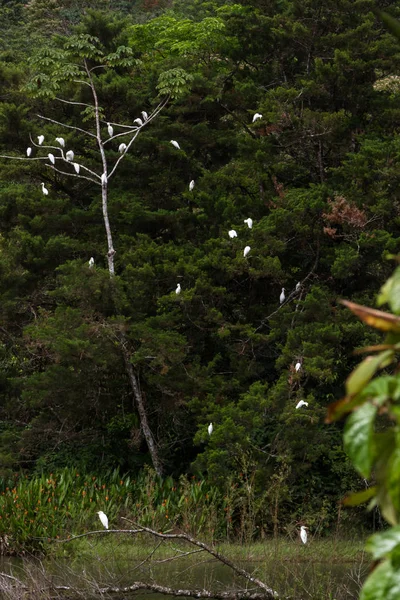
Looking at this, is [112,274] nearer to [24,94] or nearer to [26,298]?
[26,298]

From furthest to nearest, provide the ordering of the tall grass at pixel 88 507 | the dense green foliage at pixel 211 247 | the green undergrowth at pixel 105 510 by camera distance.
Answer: the dense green foliage at pixel 211 247, the tall grass at pixel 88 507, the green undergrowth at pixel 105 510

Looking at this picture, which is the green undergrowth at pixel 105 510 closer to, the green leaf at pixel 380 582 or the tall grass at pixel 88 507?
the tall grass at pixel 88 507

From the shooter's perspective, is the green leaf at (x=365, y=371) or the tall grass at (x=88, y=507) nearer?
the green leaf at (x=365, y=371)

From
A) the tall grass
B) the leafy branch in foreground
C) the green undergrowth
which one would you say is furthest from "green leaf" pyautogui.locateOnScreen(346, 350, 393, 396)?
the tall grass

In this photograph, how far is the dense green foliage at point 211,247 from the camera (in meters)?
12.4

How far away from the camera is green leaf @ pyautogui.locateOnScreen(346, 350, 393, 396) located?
0.70 meters

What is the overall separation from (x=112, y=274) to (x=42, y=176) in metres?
3.55

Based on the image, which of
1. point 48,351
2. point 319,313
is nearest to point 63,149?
point 48,351

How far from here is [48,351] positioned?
13.5 metres

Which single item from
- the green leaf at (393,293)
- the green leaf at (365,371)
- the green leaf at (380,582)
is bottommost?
the green leaf at (380,582)

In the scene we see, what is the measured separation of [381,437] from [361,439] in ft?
0.09

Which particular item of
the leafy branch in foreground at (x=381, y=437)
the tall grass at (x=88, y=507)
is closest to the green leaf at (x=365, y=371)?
the leafy branch in foreground at (x=381, y=437)

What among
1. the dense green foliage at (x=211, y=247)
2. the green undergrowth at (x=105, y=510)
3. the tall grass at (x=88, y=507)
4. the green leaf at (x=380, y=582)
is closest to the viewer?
the green leaf at (x=380, y=582)

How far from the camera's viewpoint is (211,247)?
14.0m
